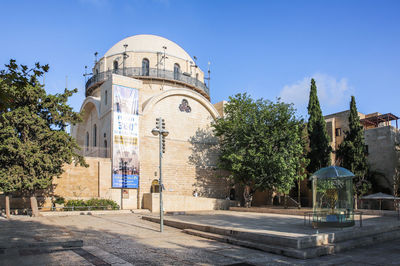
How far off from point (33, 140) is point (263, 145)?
14529mm

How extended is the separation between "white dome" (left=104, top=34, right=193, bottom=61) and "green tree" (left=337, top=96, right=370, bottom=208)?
16584mm

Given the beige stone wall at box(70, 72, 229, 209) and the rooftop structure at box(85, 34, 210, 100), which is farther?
the rooftop structure at box(85, 34, 210, 100)

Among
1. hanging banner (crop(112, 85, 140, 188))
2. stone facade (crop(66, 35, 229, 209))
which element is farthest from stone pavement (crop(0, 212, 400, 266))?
stone facade (crop(66, 35, 229, 209))

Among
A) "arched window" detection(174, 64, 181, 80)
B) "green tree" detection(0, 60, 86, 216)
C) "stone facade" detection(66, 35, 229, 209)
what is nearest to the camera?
"green tree" detection(0, 60, 86, 216)

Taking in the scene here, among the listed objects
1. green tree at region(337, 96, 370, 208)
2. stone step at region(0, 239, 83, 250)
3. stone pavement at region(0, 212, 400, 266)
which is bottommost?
stone pavement at region(0, 212, 400, 266)

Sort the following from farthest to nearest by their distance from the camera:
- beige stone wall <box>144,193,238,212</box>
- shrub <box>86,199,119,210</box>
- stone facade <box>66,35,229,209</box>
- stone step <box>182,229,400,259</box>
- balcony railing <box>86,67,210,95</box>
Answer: balcony railing <box>86,67,210,95</box>, stone facade <box>66,35,229,209</box>, beige stone wall <box>144,193,238,212</box>, shrub <box>86,199,119,210</box>, stone step <box>182,229,400,259</box>

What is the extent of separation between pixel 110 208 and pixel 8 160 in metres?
6.93

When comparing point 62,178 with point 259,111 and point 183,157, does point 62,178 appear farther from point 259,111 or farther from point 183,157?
point 259,111

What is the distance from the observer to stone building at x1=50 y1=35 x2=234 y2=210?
23062 millimetres

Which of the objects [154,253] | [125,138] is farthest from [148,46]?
[154,253]

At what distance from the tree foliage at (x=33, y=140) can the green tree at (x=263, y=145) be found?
11.1m

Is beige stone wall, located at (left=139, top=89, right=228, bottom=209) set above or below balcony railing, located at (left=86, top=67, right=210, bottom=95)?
below

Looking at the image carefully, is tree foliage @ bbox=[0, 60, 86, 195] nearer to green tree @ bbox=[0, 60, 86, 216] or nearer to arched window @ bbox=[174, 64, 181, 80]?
green tree @ bbox=[0, 60, 86, 216]

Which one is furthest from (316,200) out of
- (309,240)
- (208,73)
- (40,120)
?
(208,73)
